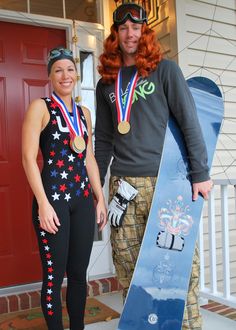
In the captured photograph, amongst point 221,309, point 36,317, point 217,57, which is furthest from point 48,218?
point 217,57

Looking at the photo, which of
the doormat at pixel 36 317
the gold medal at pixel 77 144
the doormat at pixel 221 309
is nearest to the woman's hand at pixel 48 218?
the gold medal at pixel 77 144

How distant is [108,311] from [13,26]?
226 cm

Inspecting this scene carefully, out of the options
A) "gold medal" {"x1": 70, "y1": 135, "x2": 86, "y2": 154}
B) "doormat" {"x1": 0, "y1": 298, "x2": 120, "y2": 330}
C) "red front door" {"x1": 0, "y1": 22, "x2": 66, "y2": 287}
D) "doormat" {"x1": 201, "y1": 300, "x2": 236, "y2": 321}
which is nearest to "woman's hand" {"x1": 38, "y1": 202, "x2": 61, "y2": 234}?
"gold medal" {"x1": 70, "y1": 135, "x2": 86, "y2": 154}

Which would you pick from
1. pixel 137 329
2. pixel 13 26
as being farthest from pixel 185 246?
pixel 13 26

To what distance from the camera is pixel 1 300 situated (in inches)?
109

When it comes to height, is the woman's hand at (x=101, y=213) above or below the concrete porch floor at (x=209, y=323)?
above

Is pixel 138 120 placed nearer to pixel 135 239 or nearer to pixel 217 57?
pixel 135 239

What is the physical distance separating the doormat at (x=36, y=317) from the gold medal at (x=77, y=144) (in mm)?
1338

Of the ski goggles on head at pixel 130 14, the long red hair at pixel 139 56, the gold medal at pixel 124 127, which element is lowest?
the gold medal at pixel 124 127

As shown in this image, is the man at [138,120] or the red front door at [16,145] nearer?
the man at [138,120]

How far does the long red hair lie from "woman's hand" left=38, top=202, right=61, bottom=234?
0.69m

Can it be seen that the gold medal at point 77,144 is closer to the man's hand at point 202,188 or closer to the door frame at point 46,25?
the man's hand at point 202,188

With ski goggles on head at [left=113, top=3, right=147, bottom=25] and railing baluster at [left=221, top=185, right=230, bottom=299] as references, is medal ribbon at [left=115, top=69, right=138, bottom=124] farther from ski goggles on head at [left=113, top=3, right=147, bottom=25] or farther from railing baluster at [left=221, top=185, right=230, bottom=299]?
railing baluster at [left=221, top=185, right=230, bottom=299]

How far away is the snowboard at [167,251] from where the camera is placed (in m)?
1.86
